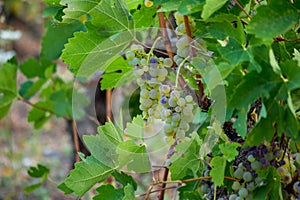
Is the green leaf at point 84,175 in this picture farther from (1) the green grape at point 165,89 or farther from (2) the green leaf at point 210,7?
(2) the green leaf at point 210,7

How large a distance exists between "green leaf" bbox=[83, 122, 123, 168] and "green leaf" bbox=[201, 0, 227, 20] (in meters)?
0.25

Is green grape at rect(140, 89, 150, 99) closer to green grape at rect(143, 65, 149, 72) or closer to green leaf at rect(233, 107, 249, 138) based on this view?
green grape at rect(143, 65, 149, 72)

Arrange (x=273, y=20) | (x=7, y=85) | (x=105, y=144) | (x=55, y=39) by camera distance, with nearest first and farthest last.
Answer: (x=273, y=20) < (x=105, y=144) < (x=55, y=39) < (x=7, y=85)

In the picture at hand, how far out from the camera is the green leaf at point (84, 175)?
31.6 inches

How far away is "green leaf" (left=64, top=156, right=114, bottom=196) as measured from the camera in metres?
0.80

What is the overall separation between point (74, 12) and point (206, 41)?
191 mm

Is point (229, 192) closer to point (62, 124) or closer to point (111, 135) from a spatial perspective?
point (111, 135)

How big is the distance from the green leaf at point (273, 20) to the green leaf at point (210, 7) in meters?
0.05

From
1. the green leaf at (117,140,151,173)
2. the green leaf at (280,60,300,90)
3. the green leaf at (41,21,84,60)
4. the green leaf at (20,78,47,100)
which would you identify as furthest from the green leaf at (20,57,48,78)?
the green leaf at (280,60,300,90)

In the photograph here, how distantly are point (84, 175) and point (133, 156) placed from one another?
77 millimetres

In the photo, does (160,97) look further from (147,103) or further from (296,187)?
(296,187)

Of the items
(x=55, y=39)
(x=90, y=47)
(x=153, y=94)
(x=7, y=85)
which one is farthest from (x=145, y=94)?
(x=7, y=85)

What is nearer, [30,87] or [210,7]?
[210,7]

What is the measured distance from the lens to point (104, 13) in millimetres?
771
